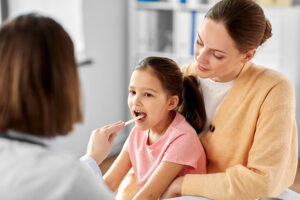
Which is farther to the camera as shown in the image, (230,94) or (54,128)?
(230,94)

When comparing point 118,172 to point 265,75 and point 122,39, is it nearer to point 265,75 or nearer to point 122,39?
point 265,75

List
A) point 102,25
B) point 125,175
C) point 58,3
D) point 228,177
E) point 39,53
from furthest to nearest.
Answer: point 102,25 < point 58,3 < point 125,175 < point 228,177 < point 39,53

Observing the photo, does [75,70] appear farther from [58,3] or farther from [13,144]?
[58,3]

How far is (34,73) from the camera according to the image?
79cm

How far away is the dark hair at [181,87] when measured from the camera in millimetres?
1445

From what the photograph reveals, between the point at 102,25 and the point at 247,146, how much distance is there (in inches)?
82.6

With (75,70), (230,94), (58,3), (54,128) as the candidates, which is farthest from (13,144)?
(58,3)

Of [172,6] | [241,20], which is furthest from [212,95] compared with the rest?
[172,6]

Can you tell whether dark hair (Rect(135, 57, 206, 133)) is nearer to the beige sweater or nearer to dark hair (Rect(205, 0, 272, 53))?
the beige sweater

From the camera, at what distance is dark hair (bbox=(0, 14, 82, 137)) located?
79 cm

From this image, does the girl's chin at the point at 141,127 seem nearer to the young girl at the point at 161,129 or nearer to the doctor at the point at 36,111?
the young girl at the point at 161,129

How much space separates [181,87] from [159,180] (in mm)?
350

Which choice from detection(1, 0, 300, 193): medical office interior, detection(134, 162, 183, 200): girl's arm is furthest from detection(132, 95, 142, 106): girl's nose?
detection(1, 0, 300, 193): medical office interior

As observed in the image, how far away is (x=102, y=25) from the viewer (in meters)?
3.20
